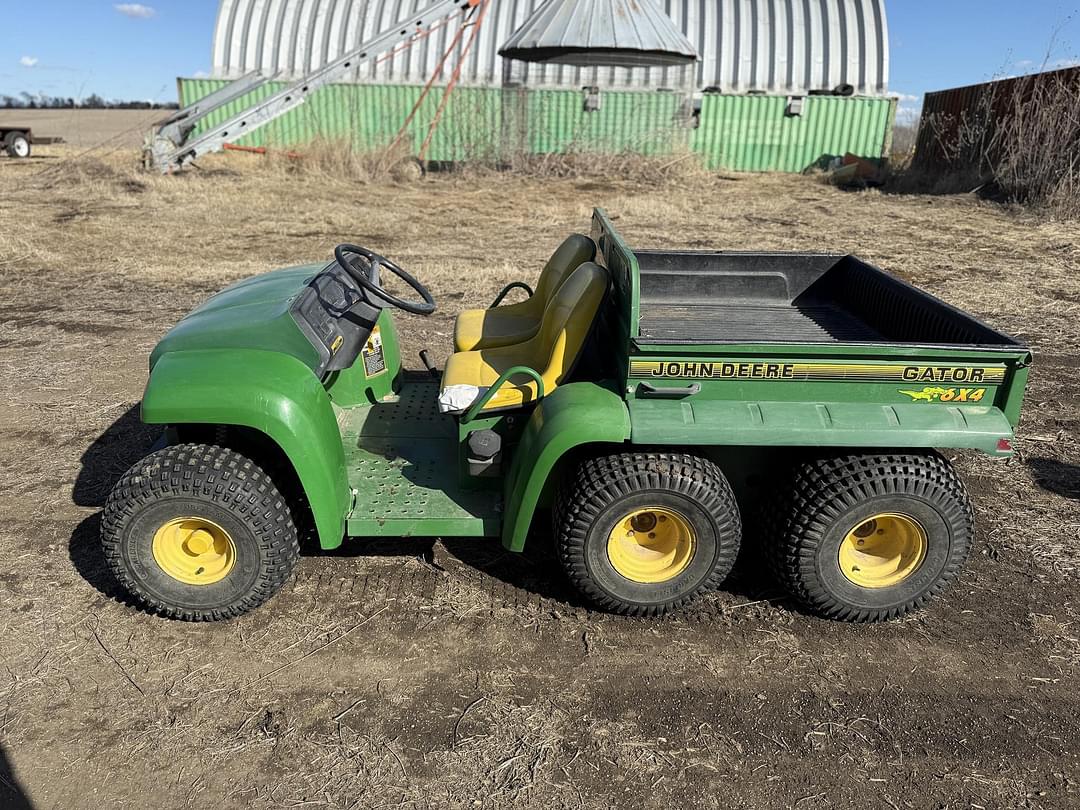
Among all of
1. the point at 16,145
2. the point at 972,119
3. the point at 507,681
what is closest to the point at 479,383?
the point at 507,681

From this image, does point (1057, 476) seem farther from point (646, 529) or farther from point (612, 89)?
point (612, 89)

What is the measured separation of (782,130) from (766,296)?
16476 mm

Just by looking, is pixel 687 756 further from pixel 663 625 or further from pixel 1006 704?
pixel 1006 704

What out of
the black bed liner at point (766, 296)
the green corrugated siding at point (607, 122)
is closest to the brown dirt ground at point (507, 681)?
the black bed liner at point (766, 296)

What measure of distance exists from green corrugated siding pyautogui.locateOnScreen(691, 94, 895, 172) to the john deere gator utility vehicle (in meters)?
16.7

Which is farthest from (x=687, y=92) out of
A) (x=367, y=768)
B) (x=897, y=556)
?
(x=367, y=768)

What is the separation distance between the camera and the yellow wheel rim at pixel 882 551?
9.78ft

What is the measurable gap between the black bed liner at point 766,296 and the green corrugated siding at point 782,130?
1540cm

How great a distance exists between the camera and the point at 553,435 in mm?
2799

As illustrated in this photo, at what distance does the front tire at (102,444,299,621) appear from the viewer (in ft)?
9.26

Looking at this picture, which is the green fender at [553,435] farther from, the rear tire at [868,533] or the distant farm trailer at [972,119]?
the distant farm trailer at [972,119]

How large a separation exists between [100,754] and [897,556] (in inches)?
116

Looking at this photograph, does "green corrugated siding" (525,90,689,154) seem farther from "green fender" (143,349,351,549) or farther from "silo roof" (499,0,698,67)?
"green fender" (143,349,351,549)

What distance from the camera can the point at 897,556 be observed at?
120 inches
